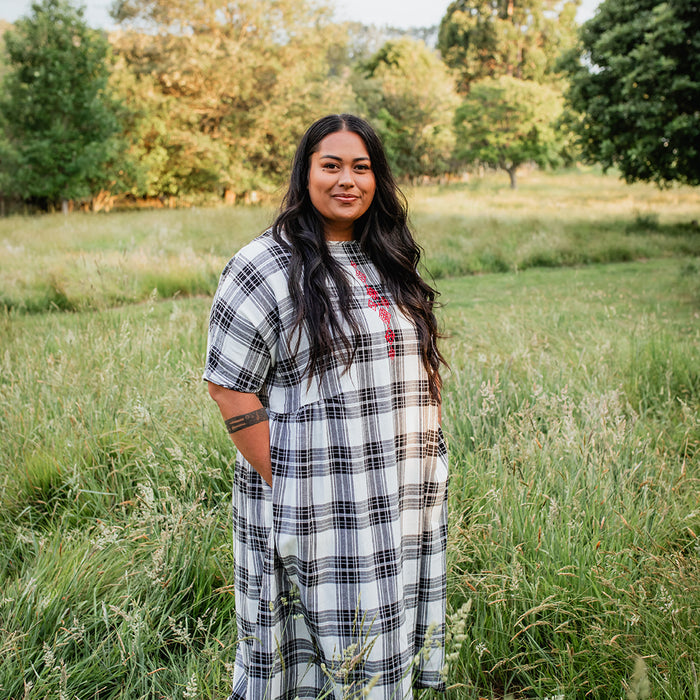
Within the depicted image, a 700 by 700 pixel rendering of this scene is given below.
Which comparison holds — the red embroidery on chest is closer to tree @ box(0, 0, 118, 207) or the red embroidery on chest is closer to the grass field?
the grass field

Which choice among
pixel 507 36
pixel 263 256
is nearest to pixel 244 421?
pixel 263 256

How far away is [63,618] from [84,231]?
13150 mm

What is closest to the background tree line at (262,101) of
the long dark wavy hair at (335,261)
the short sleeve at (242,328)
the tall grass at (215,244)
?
the tall grass at (215,244)

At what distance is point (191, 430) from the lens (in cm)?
324

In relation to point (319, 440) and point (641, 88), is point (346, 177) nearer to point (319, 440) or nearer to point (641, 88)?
point (319, 440)

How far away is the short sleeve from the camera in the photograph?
1597 millimetres

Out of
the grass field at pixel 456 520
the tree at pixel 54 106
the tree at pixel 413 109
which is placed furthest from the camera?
the tree at pixel 413 109

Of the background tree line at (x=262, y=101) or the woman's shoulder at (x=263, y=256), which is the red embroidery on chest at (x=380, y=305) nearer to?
the woman's shoulder at (x=263, y=256)

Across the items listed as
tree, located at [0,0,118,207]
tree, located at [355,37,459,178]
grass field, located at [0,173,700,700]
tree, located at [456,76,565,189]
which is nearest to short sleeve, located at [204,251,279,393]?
grass field, located at [0,173,700,700]

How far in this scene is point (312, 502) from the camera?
161cm

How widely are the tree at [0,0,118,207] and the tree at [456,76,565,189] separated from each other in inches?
736

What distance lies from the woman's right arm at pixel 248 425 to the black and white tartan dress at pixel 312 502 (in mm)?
26

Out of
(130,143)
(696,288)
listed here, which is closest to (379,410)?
(696,288)

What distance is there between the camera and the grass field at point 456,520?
6.56ft
